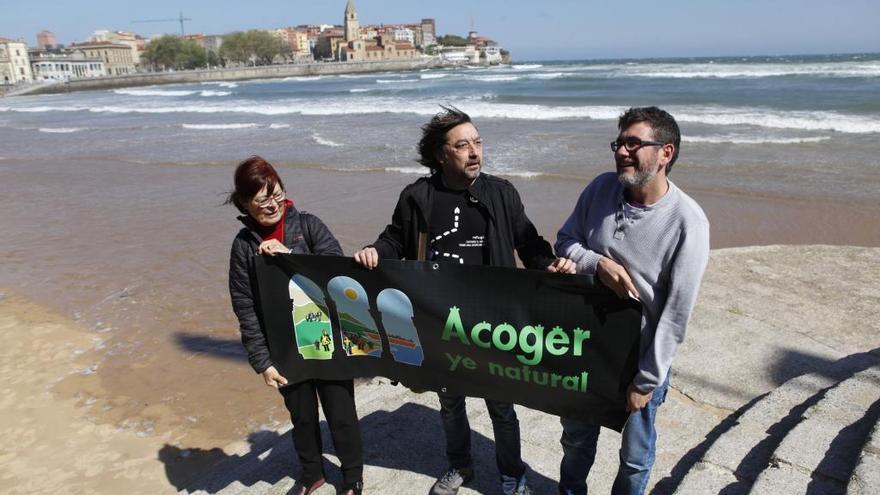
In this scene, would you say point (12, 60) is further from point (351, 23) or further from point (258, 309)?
point (258, 309)

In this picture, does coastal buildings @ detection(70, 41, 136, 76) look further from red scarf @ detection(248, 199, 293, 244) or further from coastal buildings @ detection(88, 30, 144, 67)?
red scarf @ detection(248, 199, 293, 244)

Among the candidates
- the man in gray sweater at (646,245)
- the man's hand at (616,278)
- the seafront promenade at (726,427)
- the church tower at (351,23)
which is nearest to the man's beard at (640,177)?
the man in gray sweater at (646,245)

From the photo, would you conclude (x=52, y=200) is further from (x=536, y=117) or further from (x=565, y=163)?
(x=536, y=117)

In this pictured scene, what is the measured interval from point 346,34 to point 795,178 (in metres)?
139

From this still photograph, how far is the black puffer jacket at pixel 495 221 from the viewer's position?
104 inches

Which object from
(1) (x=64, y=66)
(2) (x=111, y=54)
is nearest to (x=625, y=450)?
(1) (x=64, y=66)

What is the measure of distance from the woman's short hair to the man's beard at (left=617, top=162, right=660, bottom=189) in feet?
4.55

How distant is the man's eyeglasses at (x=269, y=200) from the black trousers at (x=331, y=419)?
2.99 feet

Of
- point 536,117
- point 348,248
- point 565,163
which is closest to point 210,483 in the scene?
point 348,248

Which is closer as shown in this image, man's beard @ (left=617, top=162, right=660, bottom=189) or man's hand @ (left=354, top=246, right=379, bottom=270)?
man's beard @ (left=617, top=162, right=660, bottom=189)

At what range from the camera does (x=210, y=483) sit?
350cm

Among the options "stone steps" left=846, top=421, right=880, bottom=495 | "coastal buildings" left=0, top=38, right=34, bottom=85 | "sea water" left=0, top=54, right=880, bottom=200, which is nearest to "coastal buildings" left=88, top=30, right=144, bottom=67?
"coastal buildings" left=0, top=38, right=34, bottom=85

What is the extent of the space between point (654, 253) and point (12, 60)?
394 ft

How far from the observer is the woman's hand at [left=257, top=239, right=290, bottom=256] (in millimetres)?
2746
